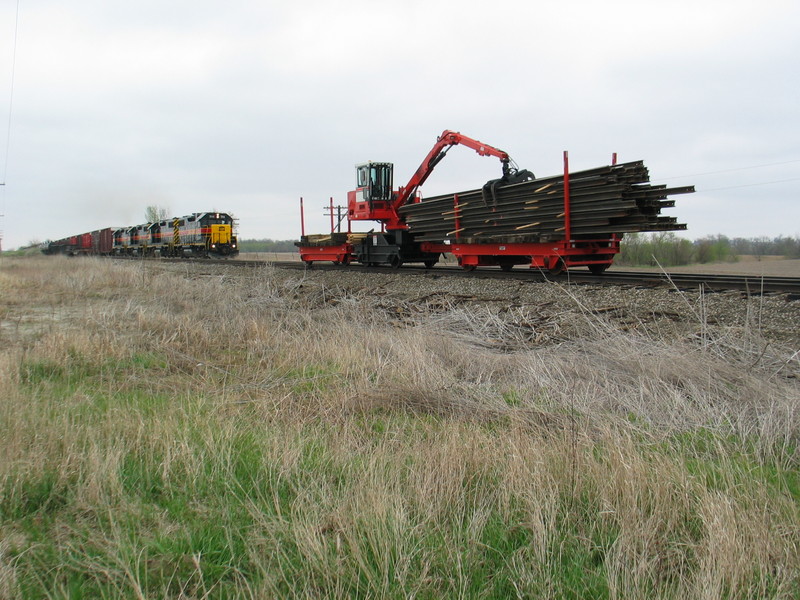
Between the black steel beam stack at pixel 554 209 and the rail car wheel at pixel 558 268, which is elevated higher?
the black steel beam stack at pixel 554 209

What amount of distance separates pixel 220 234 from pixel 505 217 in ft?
92.4

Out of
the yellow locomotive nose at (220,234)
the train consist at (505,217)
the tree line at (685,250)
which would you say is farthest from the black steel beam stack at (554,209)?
the yellow locomotive nose at (220,234)

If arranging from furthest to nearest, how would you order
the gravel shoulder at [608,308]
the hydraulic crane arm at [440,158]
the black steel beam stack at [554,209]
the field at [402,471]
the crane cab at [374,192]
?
1. the crane cab at [374,192]
2. the hydraulic crane arm at [440,158]
3. the black steel beam stack at [554,209]
4. the gravel shoulder at [608,308]
5. the field at [402,471]

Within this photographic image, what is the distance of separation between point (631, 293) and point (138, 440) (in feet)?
26.0

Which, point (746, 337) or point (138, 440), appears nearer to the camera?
point (138, 440)

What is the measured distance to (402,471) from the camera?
2.89 metres

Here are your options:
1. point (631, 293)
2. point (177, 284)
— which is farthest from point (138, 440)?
point (177, 284)

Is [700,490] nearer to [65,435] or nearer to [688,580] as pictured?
[688,580]

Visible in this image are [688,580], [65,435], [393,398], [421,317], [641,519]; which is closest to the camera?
[688,580]

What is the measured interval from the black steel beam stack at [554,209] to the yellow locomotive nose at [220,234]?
23986 mm

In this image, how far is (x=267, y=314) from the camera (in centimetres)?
908

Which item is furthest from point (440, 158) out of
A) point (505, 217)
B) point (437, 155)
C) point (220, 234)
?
point (220, 234)

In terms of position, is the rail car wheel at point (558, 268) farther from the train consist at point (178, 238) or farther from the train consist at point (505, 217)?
the train consist at point (178, 238)

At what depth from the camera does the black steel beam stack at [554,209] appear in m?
11.4
